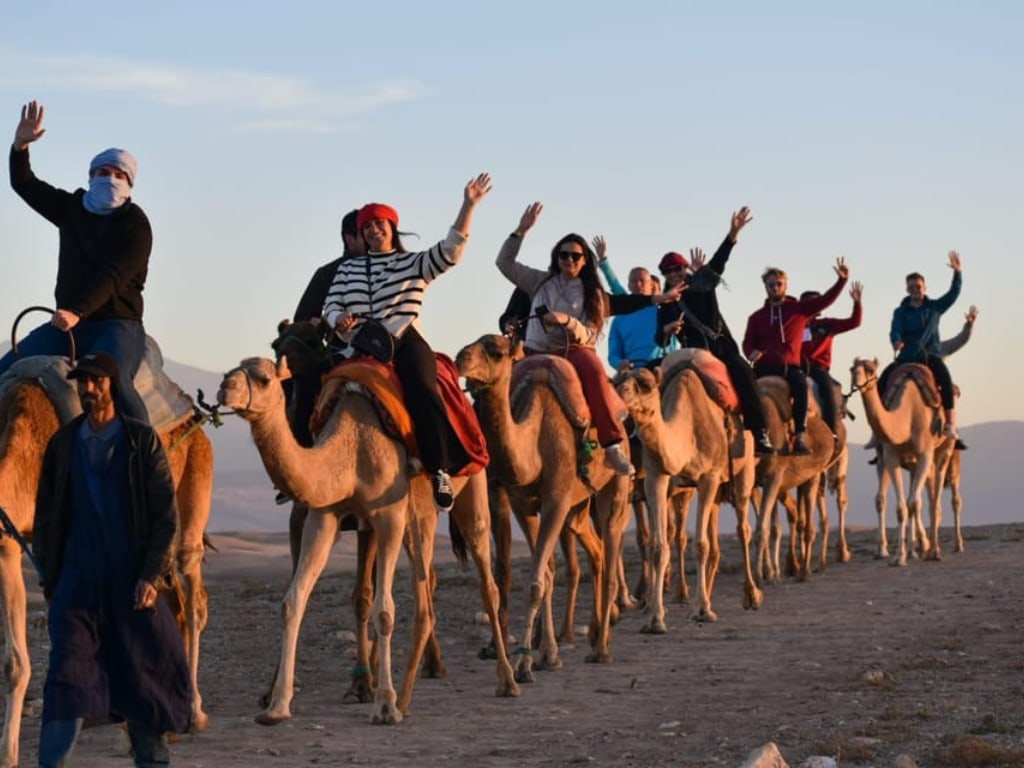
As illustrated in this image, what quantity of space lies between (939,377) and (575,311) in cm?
1086

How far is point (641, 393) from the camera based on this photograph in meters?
15.9

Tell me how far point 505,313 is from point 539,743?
5830 millimetres

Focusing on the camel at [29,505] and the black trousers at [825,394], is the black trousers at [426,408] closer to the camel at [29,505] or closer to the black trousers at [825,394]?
the camel at [29,505]

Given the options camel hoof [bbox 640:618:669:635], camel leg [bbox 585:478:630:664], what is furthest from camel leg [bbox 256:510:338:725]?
camel hoof [bbox 640:618:669:635]

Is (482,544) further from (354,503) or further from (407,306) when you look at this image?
(407,306)

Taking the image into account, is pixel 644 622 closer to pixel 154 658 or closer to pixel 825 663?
pixel 825 663

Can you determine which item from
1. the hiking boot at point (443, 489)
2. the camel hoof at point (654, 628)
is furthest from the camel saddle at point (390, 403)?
the camel hoof at point (654, 628)

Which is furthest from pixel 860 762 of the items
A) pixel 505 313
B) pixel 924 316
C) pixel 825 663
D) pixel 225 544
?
pixel 225 544

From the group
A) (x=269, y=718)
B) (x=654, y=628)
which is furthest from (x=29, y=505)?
(x=654, y=628)

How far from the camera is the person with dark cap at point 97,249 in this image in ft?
36.2

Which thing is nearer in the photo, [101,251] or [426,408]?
[101,251]

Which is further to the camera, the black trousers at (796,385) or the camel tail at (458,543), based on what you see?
the black trousers at (796,385)

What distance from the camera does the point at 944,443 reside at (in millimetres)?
25844

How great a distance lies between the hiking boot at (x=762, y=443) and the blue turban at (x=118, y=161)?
8976 mm
